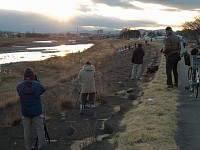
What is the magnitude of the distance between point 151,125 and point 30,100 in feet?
8.65

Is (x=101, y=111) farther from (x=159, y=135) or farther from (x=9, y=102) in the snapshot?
(x=9, y=102)

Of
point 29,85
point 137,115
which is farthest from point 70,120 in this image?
point 29,85

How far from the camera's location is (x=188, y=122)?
8164mm

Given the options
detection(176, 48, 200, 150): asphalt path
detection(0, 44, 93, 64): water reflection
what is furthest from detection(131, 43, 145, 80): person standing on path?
detection(0, 44, 93, 64): water reflection

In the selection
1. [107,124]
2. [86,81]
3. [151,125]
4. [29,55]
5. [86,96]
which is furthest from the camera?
[29,55]

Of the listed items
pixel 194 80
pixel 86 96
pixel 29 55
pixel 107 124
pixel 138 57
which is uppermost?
pixel 138 57

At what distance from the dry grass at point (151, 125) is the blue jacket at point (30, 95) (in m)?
1.77

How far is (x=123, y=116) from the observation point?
9.61 m

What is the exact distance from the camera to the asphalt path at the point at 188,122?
6617 mm

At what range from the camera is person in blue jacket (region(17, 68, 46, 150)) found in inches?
281

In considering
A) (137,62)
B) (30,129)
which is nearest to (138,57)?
(137,62)

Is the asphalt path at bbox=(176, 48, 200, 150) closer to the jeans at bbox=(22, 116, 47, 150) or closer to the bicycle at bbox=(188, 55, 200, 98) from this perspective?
the bicycle at bbox=(188, 55, 200, 98)

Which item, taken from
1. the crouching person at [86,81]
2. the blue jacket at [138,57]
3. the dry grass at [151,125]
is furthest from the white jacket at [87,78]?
the blue jacket at [138,57]

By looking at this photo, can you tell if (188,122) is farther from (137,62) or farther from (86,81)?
(137,62)
